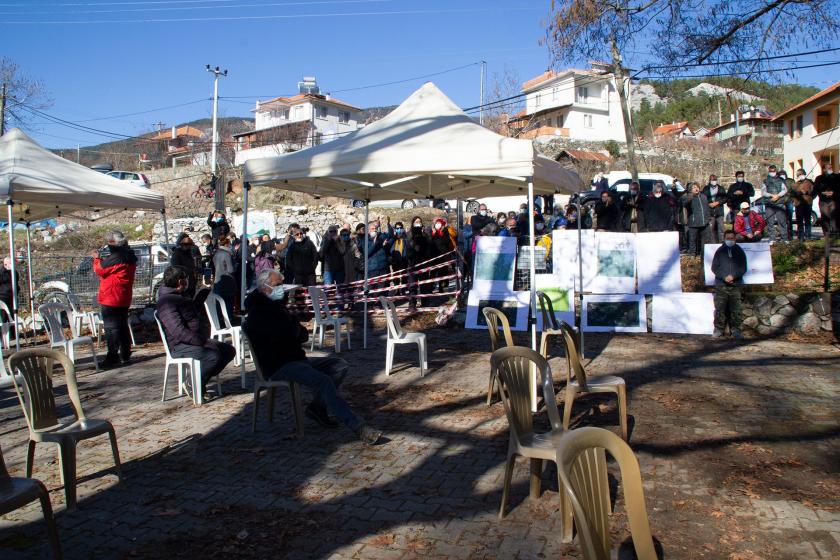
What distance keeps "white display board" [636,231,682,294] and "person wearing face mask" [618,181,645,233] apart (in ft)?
8.65

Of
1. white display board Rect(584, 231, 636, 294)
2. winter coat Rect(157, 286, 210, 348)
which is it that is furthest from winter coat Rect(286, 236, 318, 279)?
winter coat Rect(157, 286, 210, 348)

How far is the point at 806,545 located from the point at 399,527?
2.32 metres

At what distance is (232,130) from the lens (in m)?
75.9

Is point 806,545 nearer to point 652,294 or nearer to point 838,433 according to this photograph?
point 838,433

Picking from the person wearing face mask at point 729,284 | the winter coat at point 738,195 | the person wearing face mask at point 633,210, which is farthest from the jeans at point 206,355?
the winter coat at point 738,195

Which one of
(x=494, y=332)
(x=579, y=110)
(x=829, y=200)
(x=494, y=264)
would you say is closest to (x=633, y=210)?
(x=829, y=200)

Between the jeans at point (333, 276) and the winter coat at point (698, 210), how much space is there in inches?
294

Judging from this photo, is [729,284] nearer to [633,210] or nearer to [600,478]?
[633,210]

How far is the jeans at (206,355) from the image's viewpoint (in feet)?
22.6

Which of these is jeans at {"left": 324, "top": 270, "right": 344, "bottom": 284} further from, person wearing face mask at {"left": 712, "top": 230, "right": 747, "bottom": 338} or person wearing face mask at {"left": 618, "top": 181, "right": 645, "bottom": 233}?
person wearing face mask at {"left": 712, "top": 230, "right": 747, "bottom": 338}

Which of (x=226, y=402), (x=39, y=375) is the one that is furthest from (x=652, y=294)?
(x=39, y=375)

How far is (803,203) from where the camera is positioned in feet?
49.6

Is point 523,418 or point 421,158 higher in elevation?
point 421,158

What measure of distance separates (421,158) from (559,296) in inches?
173
